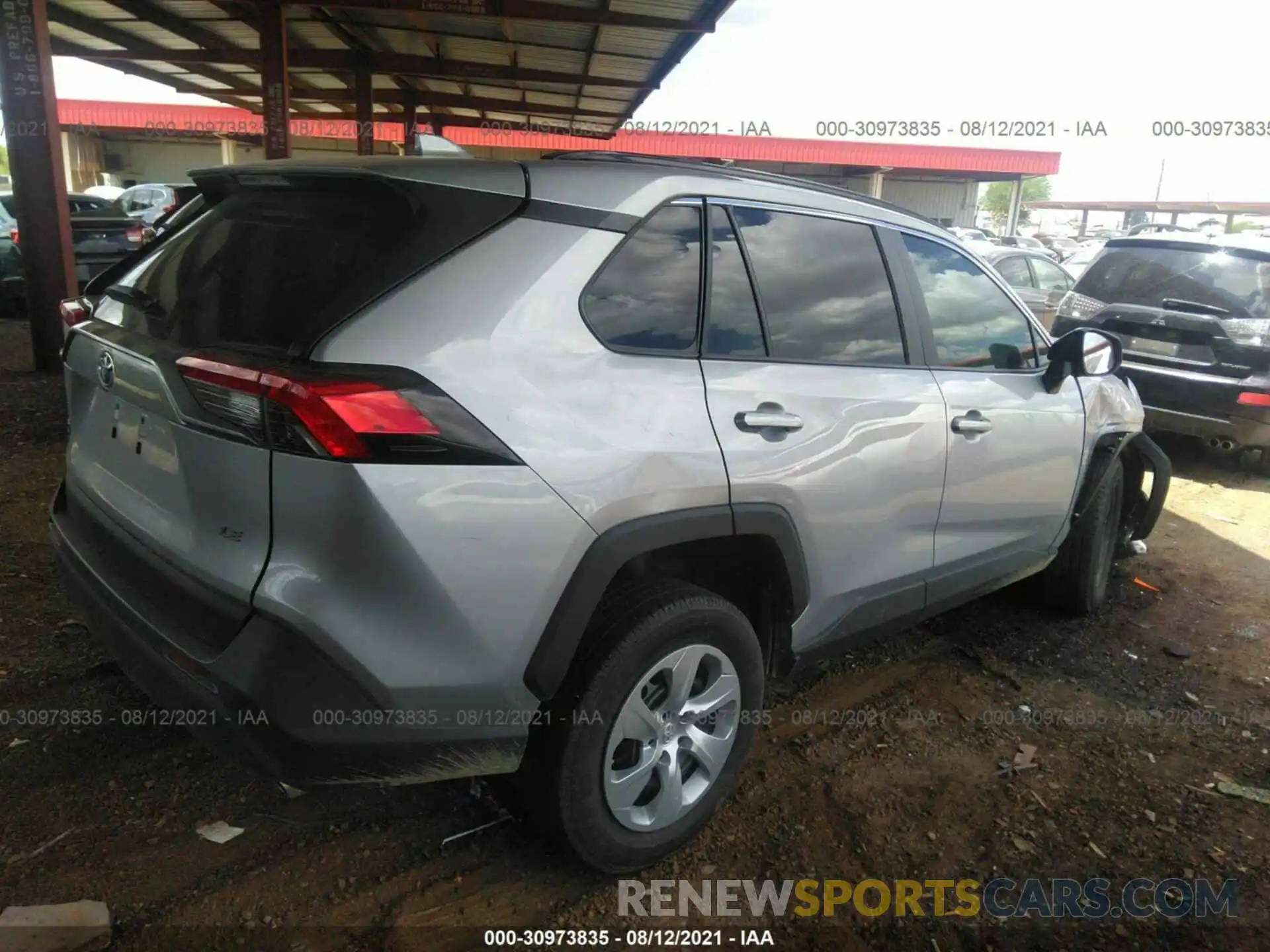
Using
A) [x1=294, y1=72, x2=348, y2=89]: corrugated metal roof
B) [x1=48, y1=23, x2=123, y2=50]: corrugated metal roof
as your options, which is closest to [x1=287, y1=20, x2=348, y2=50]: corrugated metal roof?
[x1=294, y1=72, x2=348, y2=89]: corrugated metal roof

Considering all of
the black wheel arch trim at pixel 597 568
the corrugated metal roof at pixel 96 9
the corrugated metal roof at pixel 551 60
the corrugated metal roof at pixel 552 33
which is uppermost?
the corrugated metal roof at pixel 551 60

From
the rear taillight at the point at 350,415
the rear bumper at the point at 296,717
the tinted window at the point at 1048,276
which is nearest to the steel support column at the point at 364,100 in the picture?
the tinted window at the point at 1048,276

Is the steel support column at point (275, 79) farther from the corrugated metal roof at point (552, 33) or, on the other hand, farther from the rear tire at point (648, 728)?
the rear tire at point (648, 728)

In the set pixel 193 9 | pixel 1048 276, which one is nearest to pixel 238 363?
pixel 193 9

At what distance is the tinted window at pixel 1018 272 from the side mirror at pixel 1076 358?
9.10m

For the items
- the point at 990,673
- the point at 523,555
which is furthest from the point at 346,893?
the point at 990,673

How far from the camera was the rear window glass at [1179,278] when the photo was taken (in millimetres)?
6344

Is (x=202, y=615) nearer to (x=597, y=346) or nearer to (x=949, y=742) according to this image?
(x=597, y=346)

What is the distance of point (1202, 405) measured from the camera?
6.48m

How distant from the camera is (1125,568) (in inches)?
201

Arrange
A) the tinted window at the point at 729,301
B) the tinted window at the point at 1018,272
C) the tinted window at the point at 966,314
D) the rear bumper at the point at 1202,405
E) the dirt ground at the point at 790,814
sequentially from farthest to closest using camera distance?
the tinted window at the point at 1018,272 < the rear bumper at the point at 1202,405 < the tinted window at the point at 966,314 < the tinted window at the point at 729,301 < the dirt ground at the point at 790,814

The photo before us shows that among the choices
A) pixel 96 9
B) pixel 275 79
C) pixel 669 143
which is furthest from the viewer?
pixel 669 143

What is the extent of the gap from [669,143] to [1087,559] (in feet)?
89.5

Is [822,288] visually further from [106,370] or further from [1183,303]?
[1183,303]
